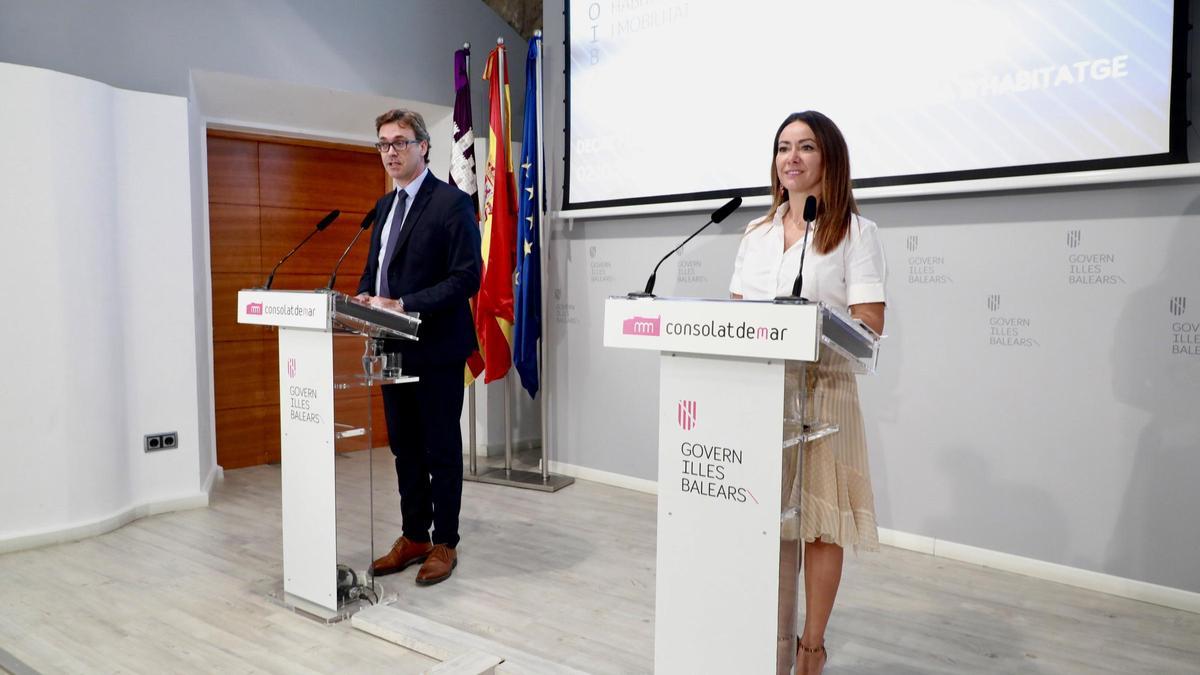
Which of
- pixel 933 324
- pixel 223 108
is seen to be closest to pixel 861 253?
pixel 933 324

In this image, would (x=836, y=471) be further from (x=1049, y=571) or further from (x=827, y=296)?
(x=1049, y=571)

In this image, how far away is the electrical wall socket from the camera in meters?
3.76

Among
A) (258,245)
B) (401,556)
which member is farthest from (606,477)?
(258,245)

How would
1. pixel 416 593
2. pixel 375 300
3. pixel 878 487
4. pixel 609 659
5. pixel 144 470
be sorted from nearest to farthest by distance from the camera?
pixel 609 659 → pixel 375 300 → pixel 416 593 → pixel 878 487 → pixel 144 470

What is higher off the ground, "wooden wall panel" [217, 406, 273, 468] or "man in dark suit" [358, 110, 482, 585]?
"man in dark suit" [358, 110, 482, 585]

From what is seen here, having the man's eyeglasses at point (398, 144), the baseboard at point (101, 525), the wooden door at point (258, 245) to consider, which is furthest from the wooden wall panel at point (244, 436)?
the man's eyeglasses at point (398, 144)

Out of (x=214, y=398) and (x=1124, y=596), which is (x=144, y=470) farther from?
(x=1124, y=596)

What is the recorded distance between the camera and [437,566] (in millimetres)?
2895

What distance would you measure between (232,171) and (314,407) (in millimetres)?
2752

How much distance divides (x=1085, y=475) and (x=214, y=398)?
170 inches

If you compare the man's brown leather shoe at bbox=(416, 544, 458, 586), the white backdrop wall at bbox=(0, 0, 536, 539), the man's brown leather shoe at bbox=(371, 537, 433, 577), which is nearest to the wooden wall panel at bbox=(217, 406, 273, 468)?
the white backdrop wall at bbox=(0, 0, 536, 539)

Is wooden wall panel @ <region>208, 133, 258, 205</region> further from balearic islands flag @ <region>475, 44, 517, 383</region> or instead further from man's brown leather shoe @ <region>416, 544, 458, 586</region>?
man's brown leather shoe @ <region>416, 544, 458, 586</region>

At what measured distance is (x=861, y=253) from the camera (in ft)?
6.05

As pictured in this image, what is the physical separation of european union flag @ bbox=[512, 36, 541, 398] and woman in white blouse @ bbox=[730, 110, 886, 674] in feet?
8.20
